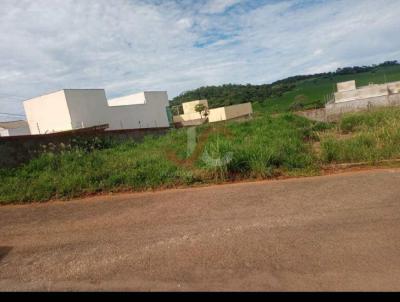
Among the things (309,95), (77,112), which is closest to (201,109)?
(309,95)

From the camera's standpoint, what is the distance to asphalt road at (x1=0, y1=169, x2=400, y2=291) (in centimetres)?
299

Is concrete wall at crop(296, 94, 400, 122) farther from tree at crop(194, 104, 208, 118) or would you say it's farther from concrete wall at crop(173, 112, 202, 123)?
concrete wall at crop(173, 112, 202, 123)

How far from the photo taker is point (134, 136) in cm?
1688

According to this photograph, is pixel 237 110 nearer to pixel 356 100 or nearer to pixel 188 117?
pixel 188 117

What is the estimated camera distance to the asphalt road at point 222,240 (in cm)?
299

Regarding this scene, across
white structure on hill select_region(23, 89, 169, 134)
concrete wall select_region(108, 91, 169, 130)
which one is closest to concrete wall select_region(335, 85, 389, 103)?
concrete wall select_region(108, 91, 169, 130)

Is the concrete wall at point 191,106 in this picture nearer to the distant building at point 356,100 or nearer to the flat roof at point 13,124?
the distant building at point 356,100

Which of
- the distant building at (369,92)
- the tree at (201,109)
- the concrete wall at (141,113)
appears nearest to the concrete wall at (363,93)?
the distant building at (369,92)

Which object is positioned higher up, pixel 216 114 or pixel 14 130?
pixel 14 130

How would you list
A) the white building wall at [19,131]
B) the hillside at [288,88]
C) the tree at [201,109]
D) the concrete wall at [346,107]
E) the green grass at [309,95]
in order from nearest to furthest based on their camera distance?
the concrete wall at [346,107] → the white building wall at [19,131] → the green grass at [309,95] → the tree at [201,109] → the hillside at [288,88]

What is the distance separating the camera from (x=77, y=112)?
27.4m

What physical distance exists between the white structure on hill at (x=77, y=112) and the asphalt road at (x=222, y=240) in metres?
22.6

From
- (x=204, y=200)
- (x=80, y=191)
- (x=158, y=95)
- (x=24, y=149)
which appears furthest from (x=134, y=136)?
(x=158, y=95)

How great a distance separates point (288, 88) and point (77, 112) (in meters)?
55.9
